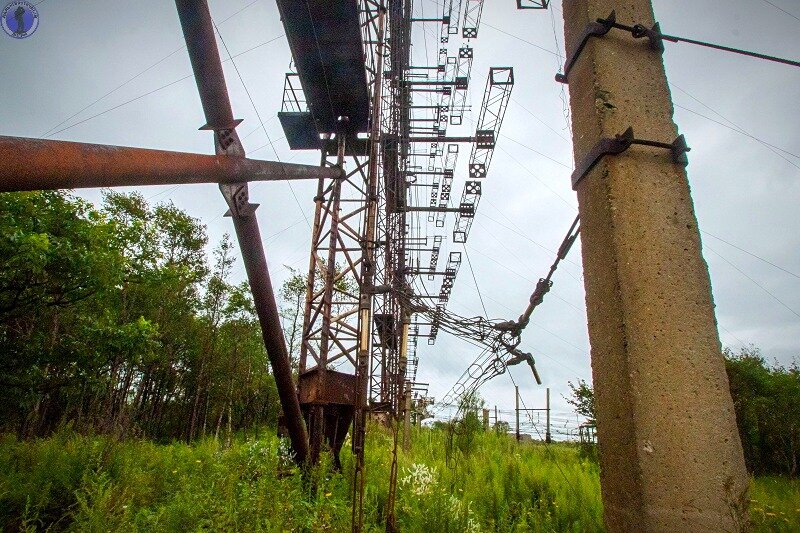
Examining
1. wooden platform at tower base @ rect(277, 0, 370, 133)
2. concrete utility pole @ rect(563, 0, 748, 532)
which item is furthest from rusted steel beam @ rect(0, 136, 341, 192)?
wooden platform at tower base @ rect(277, 0, 370, 133)

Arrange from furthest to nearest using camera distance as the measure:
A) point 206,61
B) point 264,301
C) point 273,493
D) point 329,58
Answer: point 329,58 → point 273,493 → point 264,301 → point 206,61

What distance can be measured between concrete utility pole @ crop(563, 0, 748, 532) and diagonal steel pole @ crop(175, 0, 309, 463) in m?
2.40

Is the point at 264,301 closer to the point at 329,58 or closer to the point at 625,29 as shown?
the point at 625,29

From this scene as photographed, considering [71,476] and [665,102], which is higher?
[665,102]

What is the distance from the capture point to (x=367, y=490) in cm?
538

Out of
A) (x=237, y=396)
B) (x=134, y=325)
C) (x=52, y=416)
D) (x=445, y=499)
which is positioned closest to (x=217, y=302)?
(x=237, y=396)

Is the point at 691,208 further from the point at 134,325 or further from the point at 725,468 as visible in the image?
the point at 134,325

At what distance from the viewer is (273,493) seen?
4188 mm

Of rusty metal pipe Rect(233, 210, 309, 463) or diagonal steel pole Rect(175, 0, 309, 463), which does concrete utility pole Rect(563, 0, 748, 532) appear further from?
rusty metal pipe Rect(233, 210, 309, 463)

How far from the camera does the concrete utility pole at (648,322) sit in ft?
4.64

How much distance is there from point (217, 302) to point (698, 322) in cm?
2802

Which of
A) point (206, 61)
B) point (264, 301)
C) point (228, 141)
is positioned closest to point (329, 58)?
point (206, 61)

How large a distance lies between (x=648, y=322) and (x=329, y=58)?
766cm

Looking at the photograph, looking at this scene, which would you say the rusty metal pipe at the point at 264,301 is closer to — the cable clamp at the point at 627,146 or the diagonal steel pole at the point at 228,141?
the diagonal steel pole at the point at 228,141
